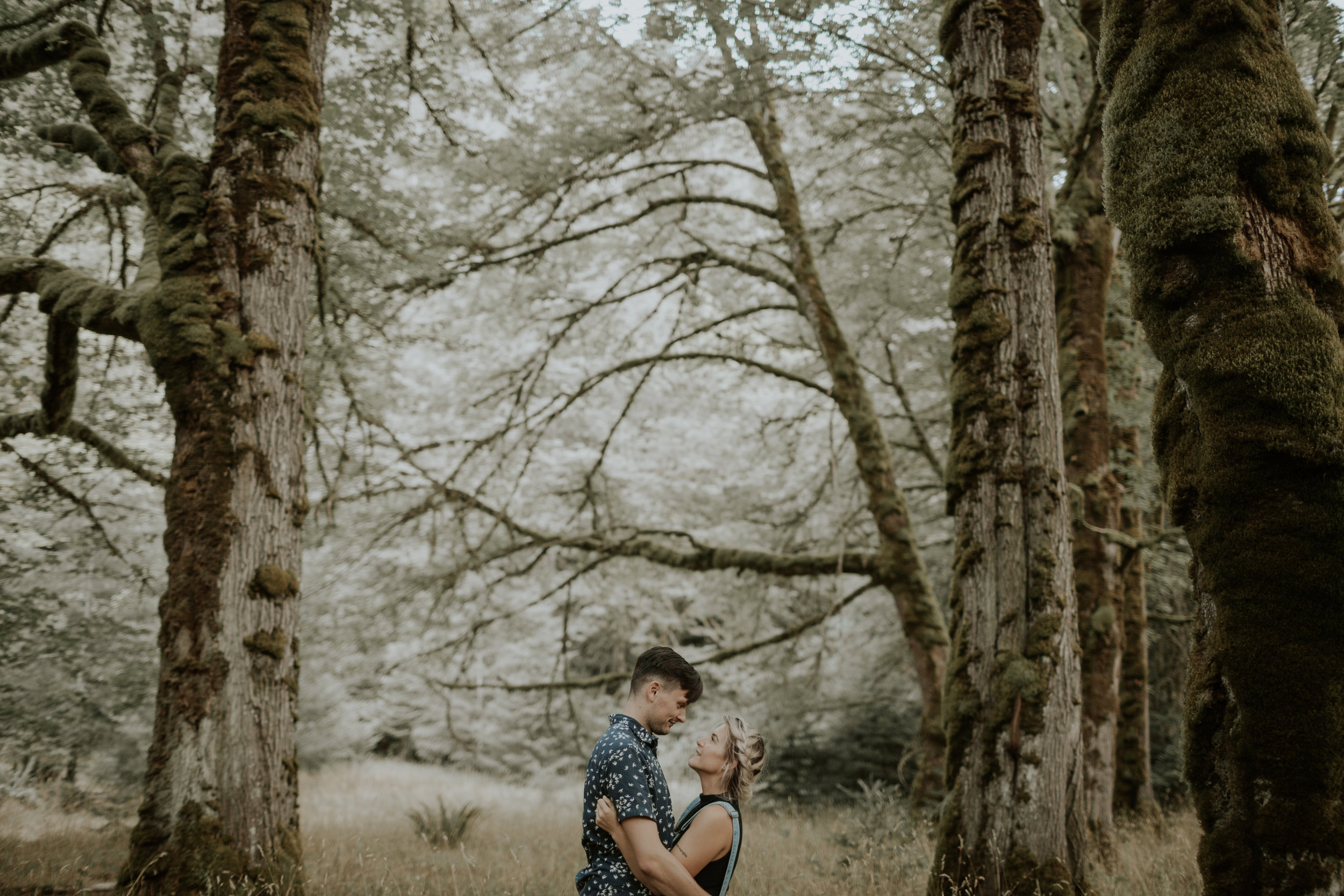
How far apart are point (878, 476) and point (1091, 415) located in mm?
2137

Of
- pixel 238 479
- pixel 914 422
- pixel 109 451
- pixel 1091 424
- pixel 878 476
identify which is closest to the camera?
pixel 238 479

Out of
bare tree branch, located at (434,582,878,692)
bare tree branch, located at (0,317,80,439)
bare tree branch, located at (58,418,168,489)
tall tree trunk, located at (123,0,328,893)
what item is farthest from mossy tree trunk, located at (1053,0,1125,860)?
→ bare tree branch, located at (58,418,168,489)

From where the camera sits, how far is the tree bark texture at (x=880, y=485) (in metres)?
8.28

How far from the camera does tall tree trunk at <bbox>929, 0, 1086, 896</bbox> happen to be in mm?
3852

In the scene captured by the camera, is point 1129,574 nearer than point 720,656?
Yes

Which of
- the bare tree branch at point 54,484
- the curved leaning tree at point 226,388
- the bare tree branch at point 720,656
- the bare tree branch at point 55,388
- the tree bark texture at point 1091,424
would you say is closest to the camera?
the curved leaning tree at point 226,388

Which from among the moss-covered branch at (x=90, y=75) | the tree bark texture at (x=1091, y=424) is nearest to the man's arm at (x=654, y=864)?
the moss-covered branch at (x=90, y=75)

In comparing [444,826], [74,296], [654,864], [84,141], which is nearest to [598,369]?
[444,826]

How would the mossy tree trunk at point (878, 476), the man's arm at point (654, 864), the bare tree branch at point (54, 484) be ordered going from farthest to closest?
the mossy tree trunk at point (878, 476)
the bare tree branch at point (54, 484)
the man's arm at point (654, 864)

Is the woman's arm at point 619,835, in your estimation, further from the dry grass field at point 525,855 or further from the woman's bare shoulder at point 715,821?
the dry grass field at point 525,855

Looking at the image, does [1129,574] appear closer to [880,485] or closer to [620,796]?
[880,485]

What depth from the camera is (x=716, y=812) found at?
8.70 feet

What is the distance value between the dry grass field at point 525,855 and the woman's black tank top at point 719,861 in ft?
7.43

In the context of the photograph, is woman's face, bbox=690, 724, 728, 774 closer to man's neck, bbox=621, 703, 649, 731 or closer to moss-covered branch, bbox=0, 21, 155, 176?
man's neck, bbox=621, 703, 649, 731
